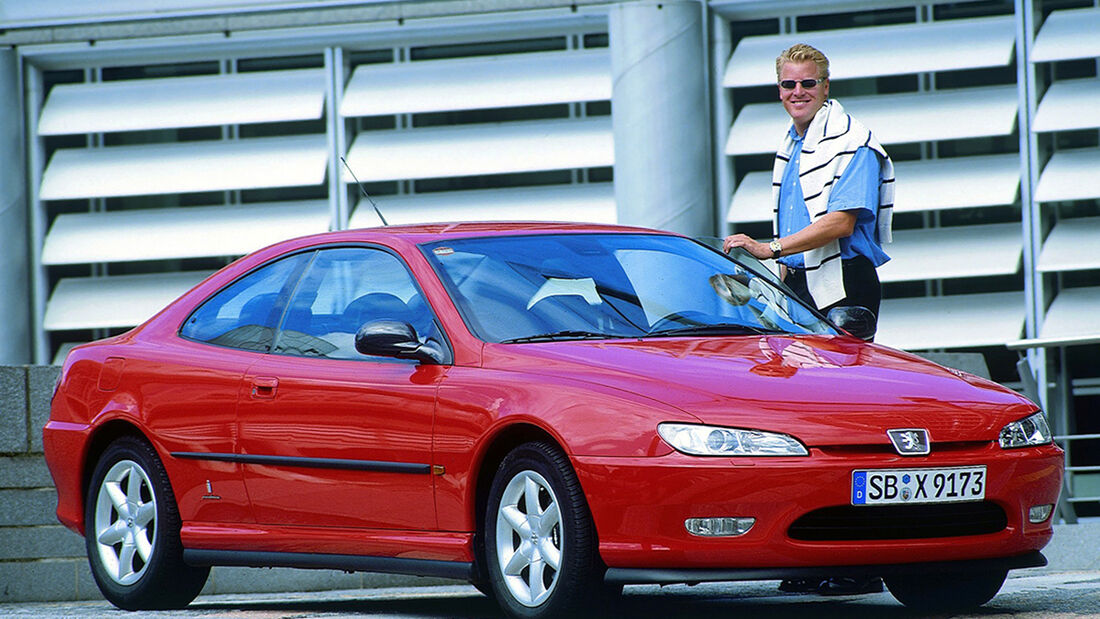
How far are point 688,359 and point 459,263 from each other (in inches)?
45.8

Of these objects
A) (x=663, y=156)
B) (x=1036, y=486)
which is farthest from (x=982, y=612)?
(x=663, y=156)

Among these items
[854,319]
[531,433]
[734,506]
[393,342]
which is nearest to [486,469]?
[531,433]

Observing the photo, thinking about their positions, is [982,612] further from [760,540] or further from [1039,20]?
[1039,20]

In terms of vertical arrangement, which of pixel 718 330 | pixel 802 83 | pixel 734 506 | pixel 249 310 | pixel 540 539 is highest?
pixel 802 83

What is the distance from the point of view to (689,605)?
7547 mm

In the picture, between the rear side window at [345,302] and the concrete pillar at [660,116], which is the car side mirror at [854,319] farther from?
the concrete pillar at [660,116]

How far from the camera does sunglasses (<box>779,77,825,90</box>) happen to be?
27.8 feet

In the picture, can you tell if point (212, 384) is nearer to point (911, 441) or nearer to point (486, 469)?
point (486, 469)

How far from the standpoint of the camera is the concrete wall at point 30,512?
31.2 ft

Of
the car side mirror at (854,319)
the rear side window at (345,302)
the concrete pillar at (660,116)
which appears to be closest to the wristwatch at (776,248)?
the car side mirror at (854,319)

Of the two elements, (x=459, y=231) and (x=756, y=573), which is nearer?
(x=756, y=573)

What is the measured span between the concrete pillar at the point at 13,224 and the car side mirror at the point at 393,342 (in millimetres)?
7746

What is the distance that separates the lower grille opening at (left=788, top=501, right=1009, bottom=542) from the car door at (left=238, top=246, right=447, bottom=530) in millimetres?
1387

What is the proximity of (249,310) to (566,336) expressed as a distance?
1.64 m
